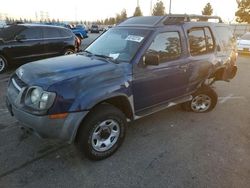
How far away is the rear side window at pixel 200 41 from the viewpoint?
447 centimetres

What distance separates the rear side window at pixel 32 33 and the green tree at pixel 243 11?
3208cm

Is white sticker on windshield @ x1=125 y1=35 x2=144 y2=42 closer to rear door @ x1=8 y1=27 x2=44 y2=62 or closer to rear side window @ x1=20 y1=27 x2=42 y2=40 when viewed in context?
rear door @ x1=8 y1=27 x2=44 y2=62

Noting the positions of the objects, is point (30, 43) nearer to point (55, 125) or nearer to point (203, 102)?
point (203, 102)

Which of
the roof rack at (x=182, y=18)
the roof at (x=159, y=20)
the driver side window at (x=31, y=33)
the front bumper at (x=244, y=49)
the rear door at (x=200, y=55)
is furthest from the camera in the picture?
the front bumper at (x=244, y=49)

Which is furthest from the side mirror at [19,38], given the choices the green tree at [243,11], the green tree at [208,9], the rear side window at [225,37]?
the green tree at [208,9]

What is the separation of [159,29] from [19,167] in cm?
292

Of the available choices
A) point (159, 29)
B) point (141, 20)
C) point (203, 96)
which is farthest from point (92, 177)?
point (203, 96)

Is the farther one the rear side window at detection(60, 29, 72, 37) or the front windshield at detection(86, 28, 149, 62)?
the rear side window at detection(60, 29, 72, 37)

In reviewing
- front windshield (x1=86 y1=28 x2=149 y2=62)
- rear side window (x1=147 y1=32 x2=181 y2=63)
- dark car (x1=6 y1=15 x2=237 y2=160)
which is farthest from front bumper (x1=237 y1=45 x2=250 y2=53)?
front windshield (x1=86 y1=28 x2=149 y2=62)

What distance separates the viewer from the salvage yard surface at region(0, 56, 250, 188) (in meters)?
3.01

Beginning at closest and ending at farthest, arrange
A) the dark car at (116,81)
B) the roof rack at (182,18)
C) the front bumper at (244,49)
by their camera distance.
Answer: the dark car at (116,81) → the roof rack at (182,18) → the front bumper at (244,49)

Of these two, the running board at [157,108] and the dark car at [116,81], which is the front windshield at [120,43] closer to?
the dark car at [116,81]

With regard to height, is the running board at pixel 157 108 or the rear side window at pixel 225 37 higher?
the rear side window at pixel 225 37

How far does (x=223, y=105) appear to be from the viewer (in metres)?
5.80
